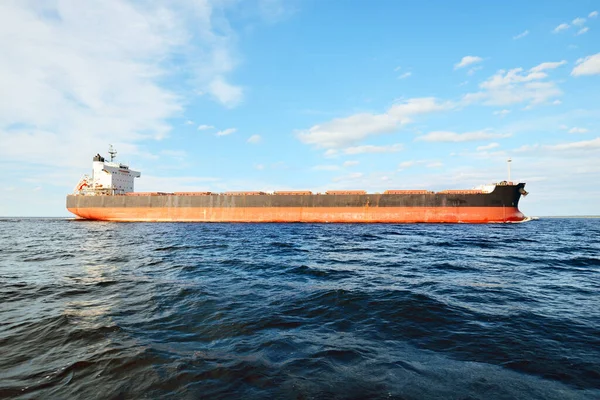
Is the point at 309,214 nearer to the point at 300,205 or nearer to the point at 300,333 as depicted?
the point at 300,205

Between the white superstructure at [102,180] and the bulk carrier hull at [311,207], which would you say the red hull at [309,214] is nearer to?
the bulk carrier hull at [311,207]

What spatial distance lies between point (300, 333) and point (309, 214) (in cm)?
3168

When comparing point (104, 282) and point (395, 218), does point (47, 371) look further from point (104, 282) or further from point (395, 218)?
point (395, 218)

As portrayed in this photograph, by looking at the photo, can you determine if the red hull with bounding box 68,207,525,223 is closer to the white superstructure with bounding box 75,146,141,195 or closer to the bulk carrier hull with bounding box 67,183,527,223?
the bulk carrier hull with bounding box 67,183,527,223

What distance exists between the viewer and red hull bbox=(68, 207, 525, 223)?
111 ft

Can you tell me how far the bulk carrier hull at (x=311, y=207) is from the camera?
33.4 m

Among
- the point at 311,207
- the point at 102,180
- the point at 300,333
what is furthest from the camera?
the point at 102,180

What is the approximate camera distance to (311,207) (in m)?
36.7

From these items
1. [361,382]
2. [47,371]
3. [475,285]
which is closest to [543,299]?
[475,285]

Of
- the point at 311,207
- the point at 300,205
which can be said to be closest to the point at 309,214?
the point at 311,207

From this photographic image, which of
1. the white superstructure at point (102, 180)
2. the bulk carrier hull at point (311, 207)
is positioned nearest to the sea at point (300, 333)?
the bulk carrier hull at point (311, 207)

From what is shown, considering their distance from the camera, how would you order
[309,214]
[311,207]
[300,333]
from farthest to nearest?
[309,214]
[311,207]
[300,333]

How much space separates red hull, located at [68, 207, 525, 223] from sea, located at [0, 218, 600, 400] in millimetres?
24247

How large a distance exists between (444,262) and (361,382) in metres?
9.66
